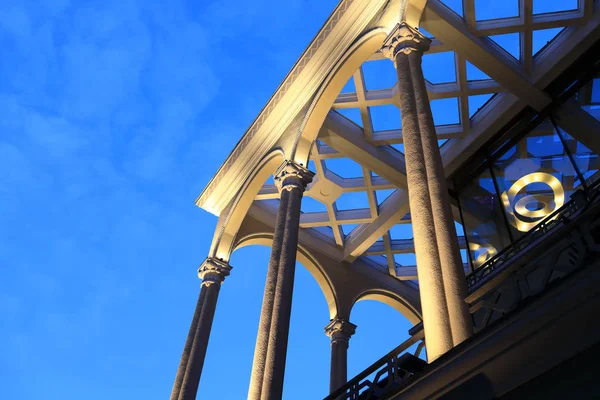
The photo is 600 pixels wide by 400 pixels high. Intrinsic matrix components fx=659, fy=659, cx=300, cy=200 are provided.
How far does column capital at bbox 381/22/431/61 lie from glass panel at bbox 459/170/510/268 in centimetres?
589

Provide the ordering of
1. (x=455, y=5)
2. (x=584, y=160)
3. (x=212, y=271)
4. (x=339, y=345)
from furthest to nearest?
(x=339, y=345) < (x=212, y=271) < (x=455, y=5) < (x=584, y=160)

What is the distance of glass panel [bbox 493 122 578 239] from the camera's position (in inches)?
607

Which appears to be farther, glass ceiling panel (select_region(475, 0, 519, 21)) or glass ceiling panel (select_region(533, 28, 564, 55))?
glass ceiling panel (select_region(533, 28, 564, 55))

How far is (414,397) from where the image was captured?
6961mm

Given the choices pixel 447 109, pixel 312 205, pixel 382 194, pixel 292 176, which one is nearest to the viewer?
pixel 292 176

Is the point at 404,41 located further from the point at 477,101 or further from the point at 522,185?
the point at 477,101

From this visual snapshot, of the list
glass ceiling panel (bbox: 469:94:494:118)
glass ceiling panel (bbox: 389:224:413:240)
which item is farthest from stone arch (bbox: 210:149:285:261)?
glass ceiling panel (bbox: 389:224:413:240)

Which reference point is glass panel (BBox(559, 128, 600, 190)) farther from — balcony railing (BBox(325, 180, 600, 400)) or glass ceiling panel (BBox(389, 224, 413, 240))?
glass ceiling panel (BBox(389, 224, 413, 240))

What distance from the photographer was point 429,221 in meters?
9.34

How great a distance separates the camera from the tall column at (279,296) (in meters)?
12.1

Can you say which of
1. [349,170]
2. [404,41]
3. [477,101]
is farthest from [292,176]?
[477,101]

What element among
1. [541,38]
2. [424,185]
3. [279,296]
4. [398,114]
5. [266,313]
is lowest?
[424,185]

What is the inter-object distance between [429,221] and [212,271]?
386 inches

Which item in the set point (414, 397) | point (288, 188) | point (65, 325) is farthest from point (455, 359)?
point (65, 325)
